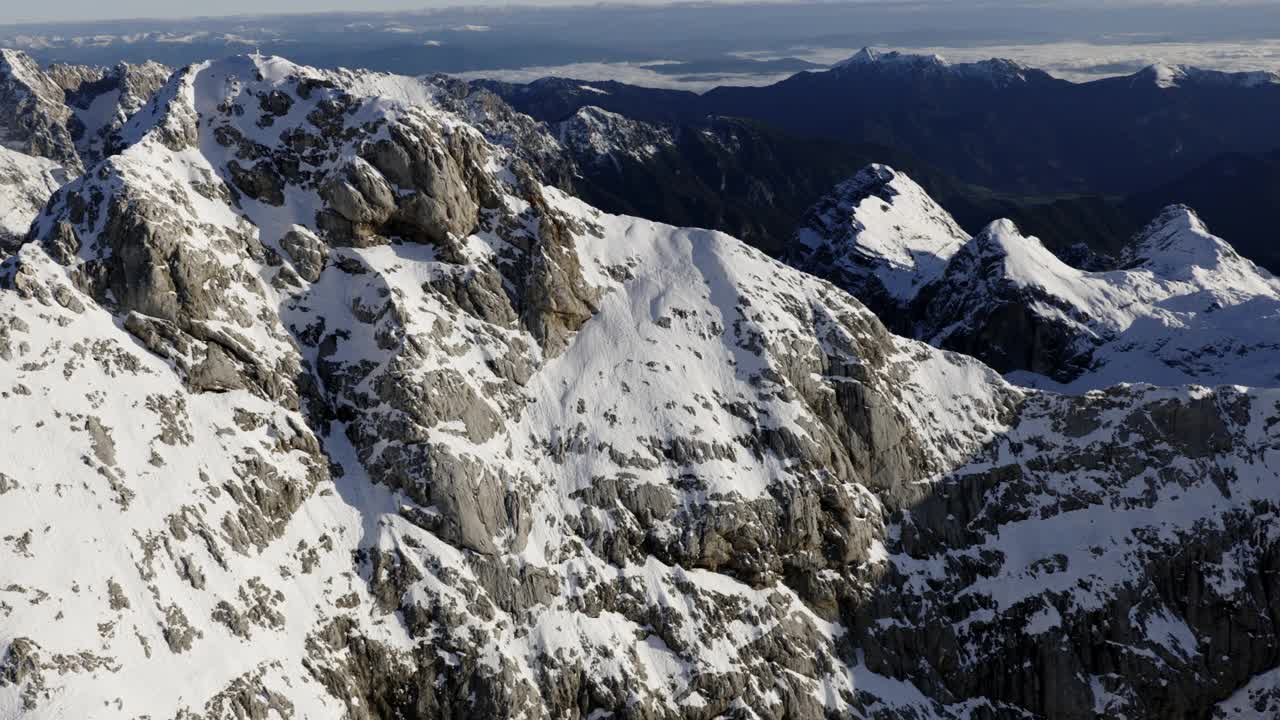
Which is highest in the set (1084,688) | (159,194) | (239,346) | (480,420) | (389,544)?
(159,194)

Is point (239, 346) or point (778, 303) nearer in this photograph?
point (239, 346)

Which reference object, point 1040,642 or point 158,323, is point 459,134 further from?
point 1040,642

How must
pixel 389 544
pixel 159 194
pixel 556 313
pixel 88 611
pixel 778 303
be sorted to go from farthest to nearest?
pixel 778 303 → pixel 556 313 → pixel 159 194 → pixel 389 544 → pixel 88 611

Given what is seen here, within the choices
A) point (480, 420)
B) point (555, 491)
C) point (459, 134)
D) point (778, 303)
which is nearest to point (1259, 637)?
point (778, 303)

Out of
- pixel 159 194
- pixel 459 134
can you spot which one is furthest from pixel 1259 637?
pixel 159 194

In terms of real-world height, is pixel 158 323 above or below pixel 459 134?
below

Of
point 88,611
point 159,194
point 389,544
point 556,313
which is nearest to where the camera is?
point 88,611

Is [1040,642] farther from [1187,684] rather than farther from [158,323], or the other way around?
[158,323]
